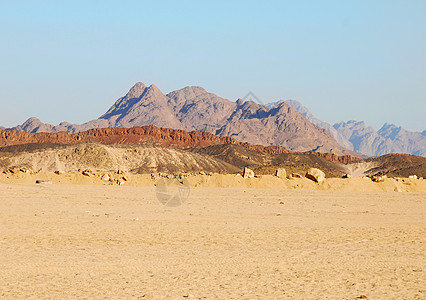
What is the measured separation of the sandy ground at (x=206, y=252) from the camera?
379 inches

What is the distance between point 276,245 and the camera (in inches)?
591

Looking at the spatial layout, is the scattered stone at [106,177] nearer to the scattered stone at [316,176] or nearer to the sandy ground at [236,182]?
the sandy ground at [236,182]

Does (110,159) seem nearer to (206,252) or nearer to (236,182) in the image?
(236,182)

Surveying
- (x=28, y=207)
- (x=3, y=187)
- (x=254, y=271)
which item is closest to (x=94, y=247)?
(x=254, y=271)

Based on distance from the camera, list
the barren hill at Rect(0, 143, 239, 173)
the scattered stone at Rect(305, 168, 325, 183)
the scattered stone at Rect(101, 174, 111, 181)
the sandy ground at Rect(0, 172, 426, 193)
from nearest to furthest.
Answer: the sandy ground at Rect(0, 172, 426, 193) → the scattered stone at Rect(305, 168, 325, 183) → the scattered stone at Rect(101, 174, 111, 181) → the barren hill at Rect(0, 143, 239, 173)

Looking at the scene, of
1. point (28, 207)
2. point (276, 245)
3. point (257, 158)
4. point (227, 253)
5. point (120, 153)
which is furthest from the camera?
point (257, 158)

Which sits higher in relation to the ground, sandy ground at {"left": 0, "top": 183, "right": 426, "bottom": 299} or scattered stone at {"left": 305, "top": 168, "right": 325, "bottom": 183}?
scattered stone at {"left": 305, "top": 168, "right": 325, "bottom": 183}

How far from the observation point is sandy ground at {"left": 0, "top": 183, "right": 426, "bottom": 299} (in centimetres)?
962

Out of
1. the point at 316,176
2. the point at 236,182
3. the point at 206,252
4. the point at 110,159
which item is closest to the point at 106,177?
the point at 236,182

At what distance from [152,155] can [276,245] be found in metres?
95.3

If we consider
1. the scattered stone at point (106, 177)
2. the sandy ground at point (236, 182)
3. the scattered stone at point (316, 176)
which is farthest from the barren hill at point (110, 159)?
the scattered stone at point (316, 176)

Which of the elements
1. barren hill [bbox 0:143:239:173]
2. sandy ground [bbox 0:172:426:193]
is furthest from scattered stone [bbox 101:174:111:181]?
barren hill [bbox 0:143:239:173]

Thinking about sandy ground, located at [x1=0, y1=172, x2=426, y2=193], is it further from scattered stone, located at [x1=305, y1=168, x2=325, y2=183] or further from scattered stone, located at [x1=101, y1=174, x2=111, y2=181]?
scattered stone, located at [x1=305, y1=168, x2=325, y2=183]

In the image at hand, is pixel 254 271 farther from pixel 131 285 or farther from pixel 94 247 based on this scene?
pixel 94 247
